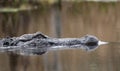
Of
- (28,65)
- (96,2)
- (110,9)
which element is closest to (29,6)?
(96,2)

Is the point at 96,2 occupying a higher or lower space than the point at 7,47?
higher

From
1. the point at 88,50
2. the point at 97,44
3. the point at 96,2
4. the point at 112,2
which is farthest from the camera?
the point at 96,2

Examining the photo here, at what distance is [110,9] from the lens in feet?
131

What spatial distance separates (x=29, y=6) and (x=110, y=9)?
9.93 meters

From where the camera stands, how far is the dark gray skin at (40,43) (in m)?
18.3

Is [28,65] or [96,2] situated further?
[96,2]

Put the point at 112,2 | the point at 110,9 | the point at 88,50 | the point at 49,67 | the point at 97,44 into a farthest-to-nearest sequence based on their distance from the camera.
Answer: the point at 112,2
the point at 110,9
the point at 97,44
the point at 88,50
the point at 49,67

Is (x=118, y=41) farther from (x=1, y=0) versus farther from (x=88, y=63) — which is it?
(x=1, y=0)

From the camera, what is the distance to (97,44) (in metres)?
18.6

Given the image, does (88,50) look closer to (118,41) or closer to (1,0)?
(118,41)

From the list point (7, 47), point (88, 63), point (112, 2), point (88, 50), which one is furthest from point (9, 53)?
point (112, 2)

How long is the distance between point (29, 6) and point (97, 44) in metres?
29.3

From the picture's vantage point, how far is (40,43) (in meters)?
18.7

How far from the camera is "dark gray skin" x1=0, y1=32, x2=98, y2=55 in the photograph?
1828 centimetres
